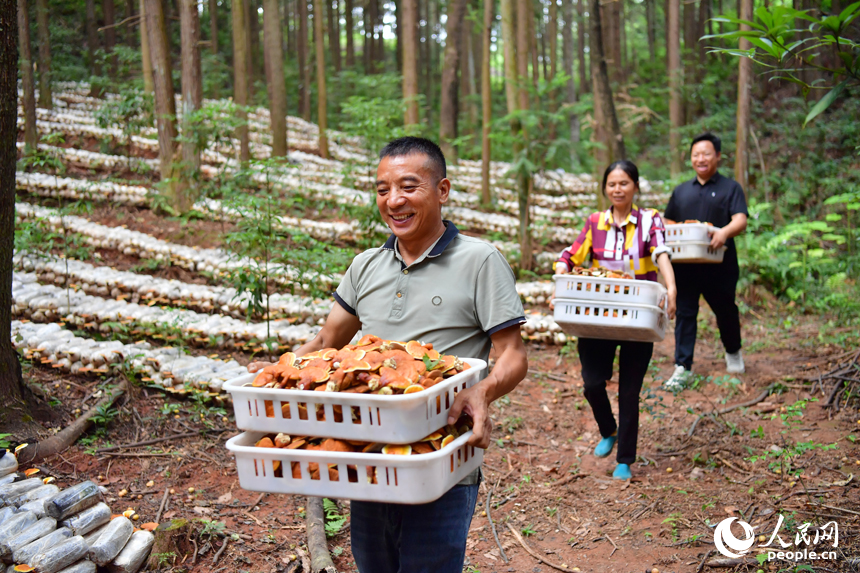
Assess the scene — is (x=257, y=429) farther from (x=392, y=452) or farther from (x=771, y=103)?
(x=771, y=103)

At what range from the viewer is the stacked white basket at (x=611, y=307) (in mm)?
3670

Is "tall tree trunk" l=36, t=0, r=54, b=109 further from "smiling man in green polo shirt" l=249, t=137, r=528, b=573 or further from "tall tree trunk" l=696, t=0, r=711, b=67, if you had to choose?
"tall tree trunk" l=696, t=0, r=711, b=67

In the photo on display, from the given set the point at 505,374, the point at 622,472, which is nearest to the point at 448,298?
the point at 505,374

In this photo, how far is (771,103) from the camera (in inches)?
680

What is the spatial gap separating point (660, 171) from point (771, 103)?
129 inches

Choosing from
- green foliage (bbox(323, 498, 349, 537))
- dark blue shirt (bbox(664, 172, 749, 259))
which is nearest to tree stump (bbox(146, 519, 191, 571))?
green foliage (bbox(323, 498, 349, 537))

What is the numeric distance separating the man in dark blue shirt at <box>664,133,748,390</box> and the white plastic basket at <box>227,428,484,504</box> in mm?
4511

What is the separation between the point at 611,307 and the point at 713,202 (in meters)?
2.61

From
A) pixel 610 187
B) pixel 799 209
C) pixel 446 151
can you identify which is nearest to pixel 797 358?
pixel 610 187

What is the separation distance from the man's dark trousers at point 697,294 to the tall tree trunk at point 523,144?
11.6 ft

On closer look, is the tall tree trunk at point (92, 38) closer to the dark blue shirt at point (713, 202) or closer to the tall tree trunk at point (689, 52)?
the tall tree trunk at point (689, 52)

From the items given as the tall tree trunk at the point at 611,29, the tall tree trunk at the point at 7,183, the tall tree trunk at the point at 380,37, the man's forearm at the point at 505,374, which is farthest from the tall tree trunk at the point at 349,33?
the man's forearm at the point at 505,374

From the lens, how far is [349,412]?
5.64 ft

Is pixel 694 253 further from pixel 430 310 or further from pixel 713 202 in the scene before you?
pixel 430 310
